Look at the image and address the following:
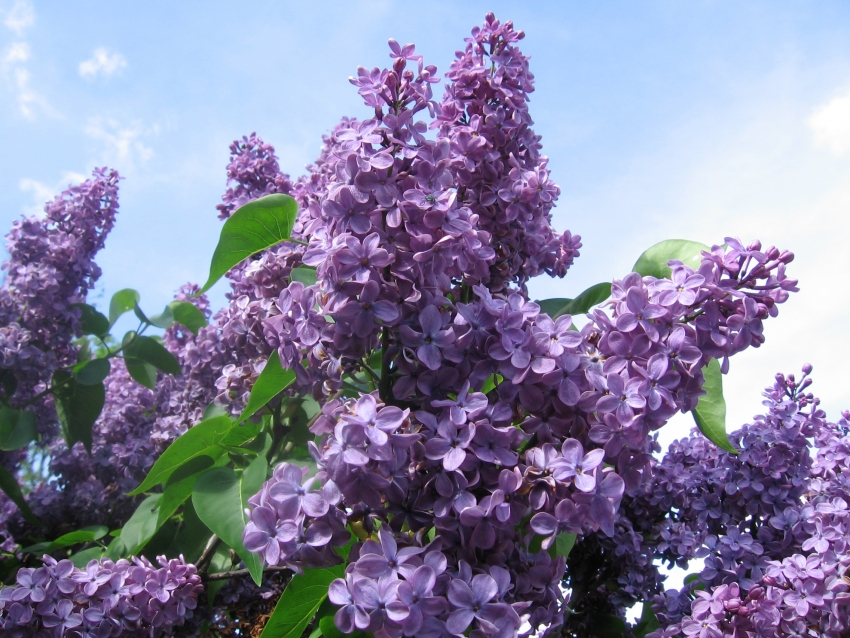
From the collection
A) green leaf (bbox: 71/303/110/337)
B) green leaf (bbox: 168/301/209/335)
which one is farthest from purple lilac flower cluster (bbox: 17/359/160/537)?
green leaf (bbox: 168/301/209/335)

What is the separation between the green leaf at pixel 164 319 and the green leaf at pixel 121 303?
0.13 metres

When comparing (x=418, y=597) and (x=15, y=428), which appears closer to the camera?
(x=418, y=597)

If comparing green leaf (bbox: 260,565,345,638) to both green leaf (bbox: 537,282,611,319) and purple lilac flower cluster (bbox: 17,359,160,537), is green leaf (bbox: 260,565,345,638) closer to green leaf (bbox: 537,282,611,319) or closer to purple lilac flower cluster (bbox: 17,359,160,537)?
green leaf (bbox: 537,282,611,319)

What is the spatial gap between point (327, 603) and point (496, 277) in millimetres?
715

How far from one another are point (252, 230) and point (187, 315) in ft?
4.11

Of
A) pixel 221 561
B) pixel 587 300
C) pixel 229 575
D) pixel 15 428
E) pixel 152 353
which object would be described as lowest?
pixel 229 575

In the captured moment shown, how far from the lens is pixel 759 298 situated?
102 centimetres

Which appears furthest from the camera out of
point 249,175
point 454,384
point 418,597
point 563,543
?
point 249,175

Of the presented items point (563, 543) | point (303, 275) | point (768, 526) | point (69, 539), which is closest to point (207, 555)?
point (69, 539)

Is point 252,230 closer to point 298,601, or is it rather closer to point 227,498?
point 227,498

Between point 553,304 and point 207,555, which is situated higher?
point 553,304

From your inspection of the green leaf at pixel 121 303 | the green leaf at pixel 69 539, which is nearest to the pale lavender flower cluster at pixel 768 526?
the green leaf at pixel 69 539

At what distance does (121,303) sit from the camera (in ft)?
9.20

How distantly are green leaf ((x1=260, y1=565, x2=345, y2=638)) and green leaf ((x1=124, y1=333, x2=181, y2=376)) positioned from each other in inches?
61.4
